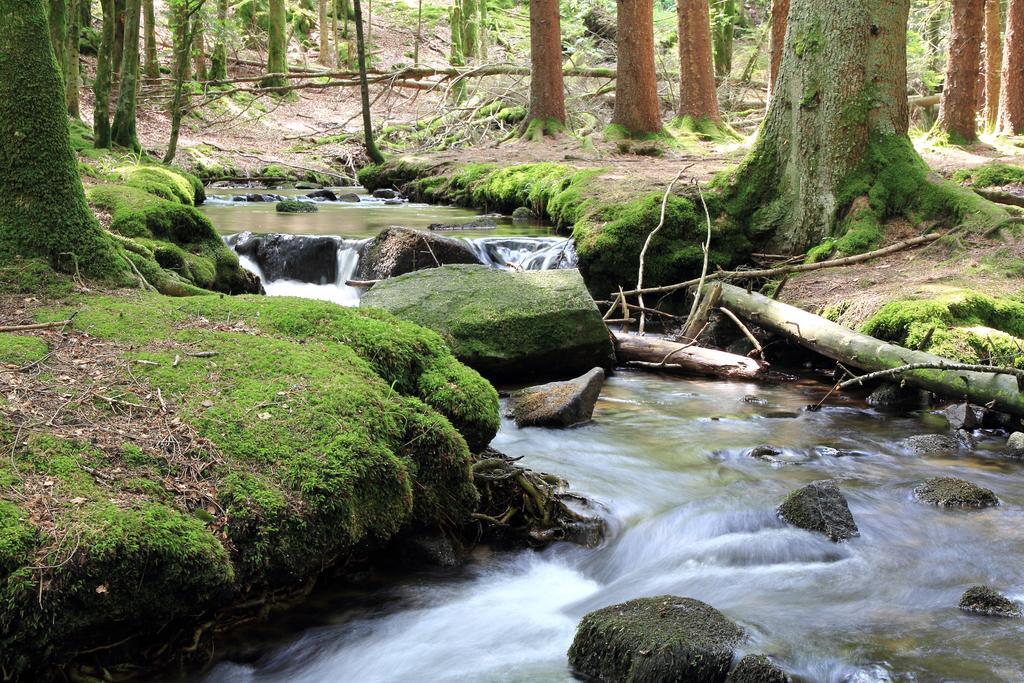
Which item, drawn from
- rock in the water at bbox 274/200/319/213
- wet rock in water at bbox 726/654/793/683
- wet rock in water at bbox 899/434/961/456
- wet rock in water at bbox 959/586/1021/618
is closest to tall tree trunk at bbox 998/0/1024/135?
wet rock in water at bbox 899/434/961/456

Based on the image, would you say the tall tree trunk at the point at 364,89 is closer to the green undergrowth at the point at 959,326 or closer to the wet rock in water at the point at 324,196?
the wet rock in water at the point at 324,196

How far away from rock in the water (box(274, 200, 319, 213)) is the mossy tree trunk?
10410 millimetres

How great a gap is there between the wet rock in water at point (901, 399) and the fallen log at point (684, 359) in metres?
1.19

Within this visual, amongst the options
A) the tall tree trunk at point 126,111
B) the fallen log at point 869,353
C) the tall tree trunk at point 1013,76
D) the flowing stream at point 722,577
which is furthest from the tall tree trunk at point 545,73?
the flowing stream at point 722,577

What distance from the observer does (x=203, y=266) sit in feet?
28.9

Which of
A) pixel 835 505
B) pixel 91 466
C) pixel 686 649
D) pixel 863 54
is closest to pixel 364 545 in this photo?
pixel 91 466

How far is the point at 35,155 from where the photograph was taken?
5551mm

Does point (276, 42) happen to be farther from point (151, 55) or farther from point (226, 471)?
point (226, 471)

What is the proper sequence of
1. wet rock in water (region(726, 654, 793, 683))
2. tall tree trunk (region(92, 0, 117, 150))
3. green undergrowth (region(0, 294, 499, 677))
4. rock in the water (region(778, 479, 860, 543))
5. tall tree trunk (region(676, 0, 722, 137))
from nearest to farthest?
1. green undergrowth (region(0, 294, 499, 677))
2. wet rock in water (region(726, 654, 793, 683))
3. rock in the water (region(778, 479, 860, 543))
4. tall tree trunk (region(92, 0, 117, 150))
5. tall tree trunk (region(676, 0, 722, 137))

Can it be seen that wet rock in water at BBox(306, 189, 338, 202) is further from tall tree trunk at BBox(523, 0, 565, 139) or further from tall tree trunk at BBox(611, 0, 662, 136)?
tall tree trunk at BBox(611, 0, 662, 136)

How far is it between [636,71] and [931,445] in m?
12.9

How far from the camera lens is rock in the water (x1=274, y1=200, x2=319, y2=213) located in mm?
16109

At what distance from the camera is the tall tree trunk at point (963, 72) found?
15.8 meters

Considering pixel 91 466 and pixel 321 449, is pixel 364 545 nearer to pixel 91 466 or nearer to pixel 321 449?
pixel 321 449
